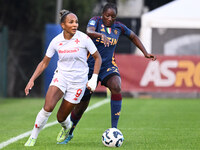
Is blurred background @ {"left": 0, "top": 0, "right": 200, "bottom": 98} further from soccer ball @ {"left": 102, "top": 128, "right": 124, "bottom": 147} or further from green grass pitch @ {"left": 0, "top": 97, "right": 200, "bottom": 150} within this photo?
soccer ball @ {"left": 102, "top": 128, "right": 124, "bottom": 147}

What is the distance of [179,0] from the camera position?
73.7 feet

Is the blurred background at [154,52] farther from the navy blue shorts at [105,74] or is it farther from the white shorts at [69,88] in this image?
the white shorts at [69,88]

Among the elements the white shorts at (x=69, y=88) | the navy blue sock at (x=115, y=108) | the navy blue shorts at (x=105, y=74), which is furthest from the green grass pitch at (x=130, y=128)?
the navy blue shorts at (x=105, y=74)

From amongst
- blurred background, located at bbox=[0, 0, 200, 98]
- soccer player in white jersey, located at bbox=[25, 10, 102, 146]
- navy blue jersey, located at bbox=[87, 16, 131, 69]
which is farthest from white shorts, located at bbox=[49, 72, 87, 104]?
blurred background, located at bbox=[0, 0, 200, 98]

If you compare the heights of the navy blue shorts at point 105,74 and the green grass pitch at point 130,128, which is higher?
the navy blue shorts at point 105,74

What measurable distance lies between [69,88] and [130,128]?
3.02 meters

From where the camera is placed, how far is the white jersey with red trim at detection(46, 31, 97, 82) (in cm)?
837

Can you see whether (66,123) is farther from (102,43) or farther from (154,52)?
(154,52)

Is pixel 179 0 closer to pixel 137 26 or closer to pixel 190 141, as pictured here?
pixel 137 26

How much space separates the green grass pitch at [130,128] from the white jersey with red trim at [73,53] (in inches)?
41.3

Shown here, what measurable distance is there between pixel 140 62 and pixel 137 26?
7.67 meters

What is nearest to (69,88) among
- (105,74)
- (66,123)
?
(66,123)

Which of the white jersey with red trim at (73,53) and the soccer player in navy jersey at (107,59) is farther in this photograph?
the soccer player in navy jersey at (107,59)

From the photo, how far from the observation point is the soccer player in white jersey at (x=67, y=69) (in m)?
8.34
